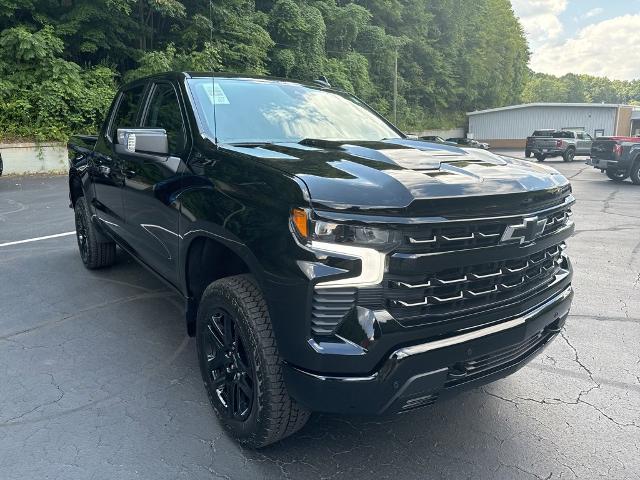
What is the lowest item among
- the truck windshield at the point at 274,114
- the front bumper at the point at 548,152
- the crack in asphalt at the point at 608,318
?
the crack in asphalt at the point at 608,318

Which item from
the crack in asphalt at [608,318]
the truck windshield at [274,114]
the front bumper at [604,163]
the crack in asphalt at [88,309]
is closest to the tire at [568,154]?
the front bumper at [604,163]

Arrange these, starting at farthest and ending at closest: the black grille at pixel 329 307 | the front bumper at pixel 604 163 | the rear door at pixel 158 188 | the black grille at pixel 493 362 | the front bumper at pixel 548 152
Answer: the front bumper at pixel 548 152
the front bumper at pixel 604 163
the rear door at pixel 158 188
the black grille at pixel 493 362
the black grille at pixel 329 307

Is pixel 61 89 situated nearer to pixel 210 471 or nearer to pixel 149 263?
pixel 149 263

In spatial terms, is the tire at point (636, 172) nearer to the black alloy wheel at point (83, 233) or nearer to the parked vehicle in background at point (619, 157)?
the parked vehicle in background at point (619, 157)

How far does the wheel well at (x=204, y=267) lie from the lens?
276 cm

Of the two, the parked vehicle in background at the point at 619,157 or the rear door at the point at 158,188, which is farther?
the parked vehicle in background at the point at 619,157

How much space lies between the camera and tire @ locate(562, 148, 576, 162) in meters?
25.9

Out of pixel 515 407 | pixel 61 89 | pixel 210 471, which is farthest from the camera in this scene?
pixel 61 89

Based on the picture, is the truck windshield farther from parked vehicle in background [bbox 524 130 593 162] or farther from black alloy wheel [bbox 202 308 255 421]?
parked vehicle in background [bbox 524 130 593 162]

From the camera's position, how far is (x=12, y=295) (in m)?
4.68

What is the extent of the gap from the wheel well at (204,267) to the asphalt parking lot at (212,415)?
56 cm

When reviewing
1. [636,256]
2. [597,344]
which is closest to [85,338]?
[597,344]

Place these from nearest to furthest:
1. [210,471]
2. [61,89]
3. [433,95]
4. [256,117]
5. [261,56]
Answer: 1. [210,471]
2. [256,117]
3. [61,89]
4. [261,56]
5. [433,95]

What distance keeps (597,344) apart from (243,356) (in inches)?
110
